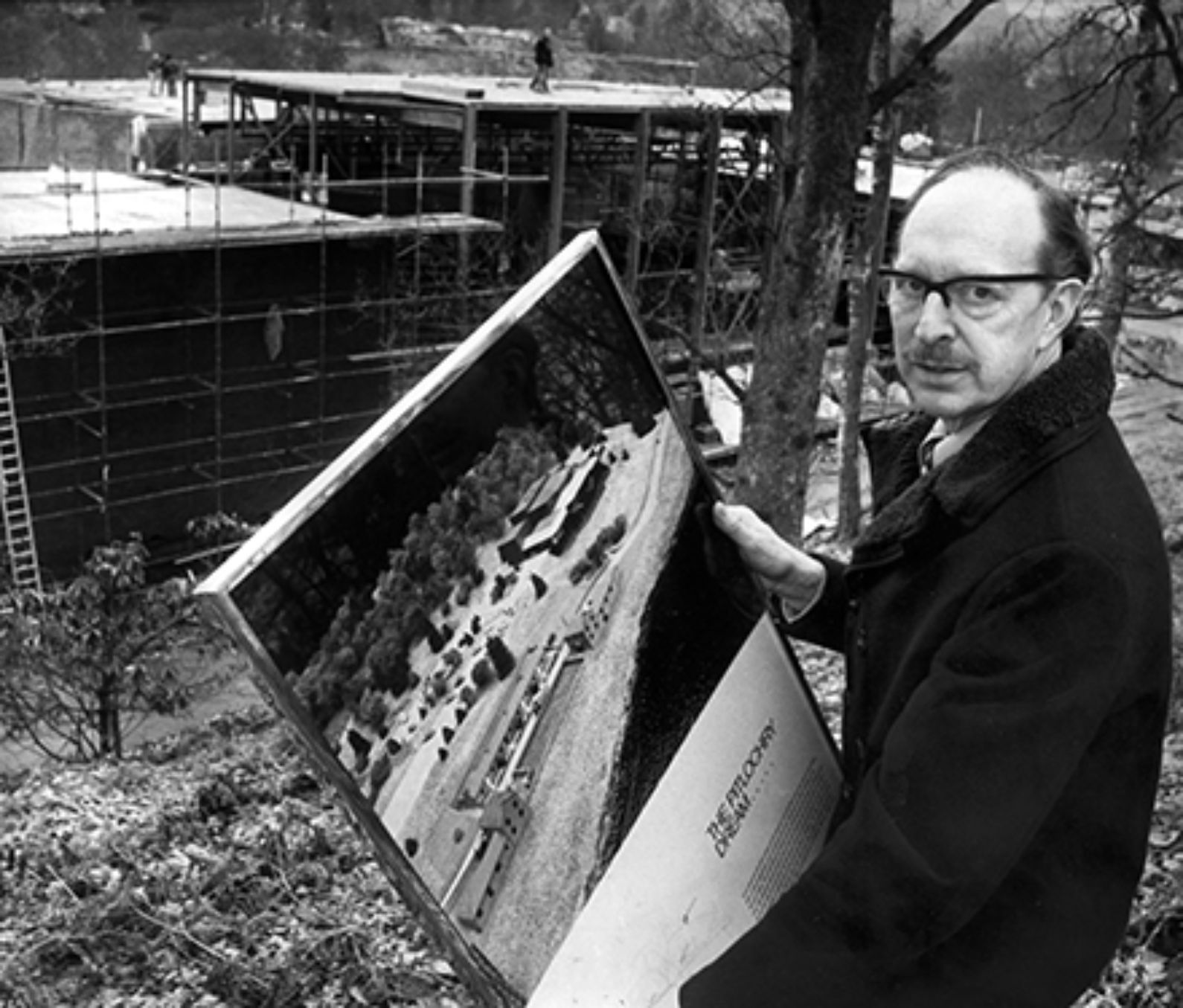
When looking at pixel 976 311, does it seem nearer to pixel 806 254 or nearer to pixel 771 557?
pixel 771 557

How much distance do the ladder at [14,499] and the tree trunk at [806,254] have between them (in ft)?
31.1

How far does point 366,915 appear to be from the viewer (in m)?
4.43

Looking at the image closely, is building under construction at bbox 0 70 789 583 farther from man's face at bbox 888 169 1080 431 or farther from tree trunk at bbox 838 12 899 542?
man's face at bbox 888 169 1080 431

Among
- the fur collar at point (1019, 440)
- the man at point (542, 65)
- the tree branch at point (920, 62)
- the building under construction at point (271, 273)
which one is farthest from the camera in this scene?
the man at point (542, 65)

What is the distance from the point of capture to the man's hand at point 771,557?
224 cm

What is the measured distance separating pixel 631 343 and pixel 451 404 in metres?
0.44

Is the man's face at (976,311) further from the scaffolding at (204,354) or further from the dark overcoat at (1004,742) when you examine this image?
the scaffolding at (204,354)

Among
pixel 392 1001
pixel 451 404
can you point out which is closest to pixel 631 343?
pixel 451 404

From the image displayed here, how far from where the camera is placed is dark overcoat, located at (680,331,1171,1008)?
64.0 inches

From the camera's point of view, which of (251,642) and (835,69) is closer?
(251,642)

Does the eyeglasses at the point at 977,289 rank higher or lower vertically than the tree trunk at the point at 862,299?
higher

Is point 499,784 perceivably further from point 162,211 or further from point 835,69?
point 162,211

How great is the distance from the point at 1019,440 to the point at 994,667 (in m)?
0.32

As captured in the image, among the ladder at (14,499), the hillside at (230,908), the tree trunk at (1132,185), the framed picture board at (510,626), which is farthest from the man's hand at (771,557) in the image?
the ladder at (14,499)
